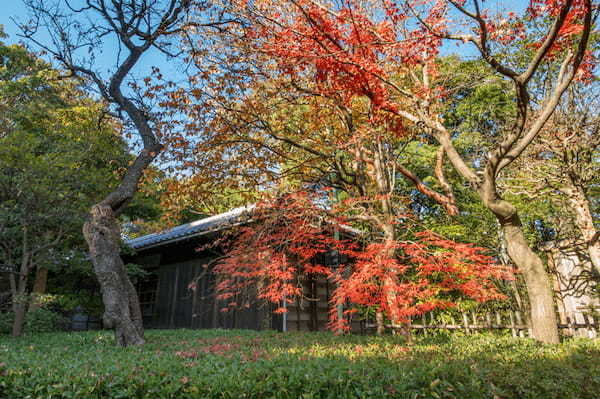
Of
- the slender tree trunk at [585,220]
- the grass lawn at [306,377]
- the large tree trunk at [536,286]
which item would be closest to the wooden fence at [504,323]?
the slender tree trunk at [585,220]

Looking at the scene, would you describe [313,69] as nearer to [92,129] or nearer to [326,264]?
[326,264]

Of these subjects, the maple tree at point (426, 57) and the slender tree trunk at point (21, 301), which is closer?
the maple tree at point (426, 57)

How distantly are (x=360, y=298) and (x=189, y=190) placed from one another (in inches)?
199

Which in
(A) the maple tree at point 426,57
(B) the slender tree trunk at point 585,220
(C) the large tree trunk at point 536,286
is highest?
(A) the maple tree at point 426,57

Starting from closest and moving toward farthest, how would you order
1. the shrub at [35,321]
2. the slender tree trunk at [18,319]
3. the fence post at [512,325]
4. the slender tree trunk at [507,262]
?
the fence post at [512,325]
the slender tree trunk at [18,319]
the slender tree trunk at [507,262]
the shrub at [35,321]

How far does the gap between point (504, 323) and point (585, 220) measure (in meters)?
3.80

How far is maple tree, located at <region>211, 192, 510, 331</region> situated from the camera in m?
7.07

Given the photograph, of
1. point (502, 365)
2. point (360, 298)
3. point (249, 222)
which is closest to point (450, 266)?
point (360, 298)

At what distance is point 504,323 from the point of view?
11.1 metres

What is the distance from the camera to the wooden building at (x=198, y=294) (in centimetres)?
1091

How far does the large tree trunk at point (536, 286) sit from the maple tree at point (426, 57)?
15 millimetres

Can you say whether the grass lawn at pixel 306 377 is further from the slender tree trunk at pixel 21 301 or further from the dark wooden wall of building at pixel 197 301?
the slender tree trunk at pixel 21 301

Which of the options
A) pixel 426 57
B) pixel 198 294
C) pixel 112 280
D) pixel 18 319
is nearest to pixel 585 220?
pixel 426 57

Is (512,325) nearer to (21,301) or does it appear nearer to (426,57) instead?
(426,57)
